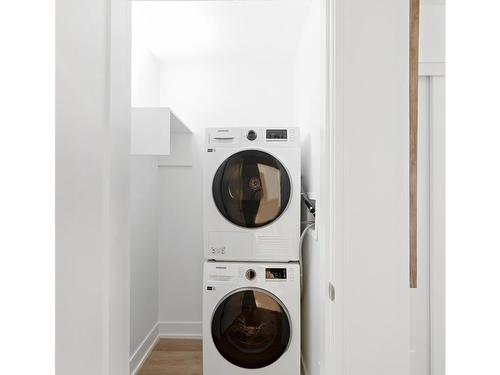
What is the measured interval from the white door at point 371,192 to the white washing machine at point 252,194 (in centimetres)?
127

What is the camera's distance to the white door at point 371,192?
1088 mm

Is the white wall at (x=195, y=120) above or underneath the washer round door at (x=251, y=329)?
above

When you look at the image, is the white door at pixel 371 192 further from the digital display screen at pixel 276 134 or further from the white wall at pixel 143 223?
the white wall at pixel 143 223

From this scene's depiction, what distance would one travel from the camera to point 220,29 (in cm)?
265

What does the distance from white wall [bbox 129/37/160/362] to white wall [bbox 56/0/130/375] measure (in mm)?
1827

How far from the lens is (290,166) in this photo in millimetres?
2369

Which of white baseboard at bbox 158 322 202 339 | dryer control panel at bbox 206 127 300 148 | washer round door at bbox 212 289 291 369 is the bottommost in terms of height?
white baseboard at bbox 158 322 202 339

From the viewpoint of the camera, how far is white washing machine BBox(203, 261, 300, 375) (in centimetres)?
227

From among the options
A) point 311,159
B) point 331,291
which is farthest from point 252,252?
point 331,291

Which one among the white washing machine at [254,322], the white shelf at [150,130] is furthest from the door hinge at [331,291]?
the white shelf at [150,130]

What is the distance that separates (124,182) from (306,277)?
Answer: 6.14 ft

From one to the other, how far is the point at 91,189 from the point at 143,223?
89.6 inches

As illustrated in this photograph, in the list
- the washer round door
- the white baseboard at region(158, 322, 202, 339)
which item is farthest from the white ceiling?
the white baseboard at region(158, 322, 202, 339)

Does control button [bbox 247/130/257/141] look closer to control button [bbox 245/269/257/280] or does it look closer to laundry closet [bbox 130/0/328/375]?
laundry closet [bbox 130/0/328/375]
